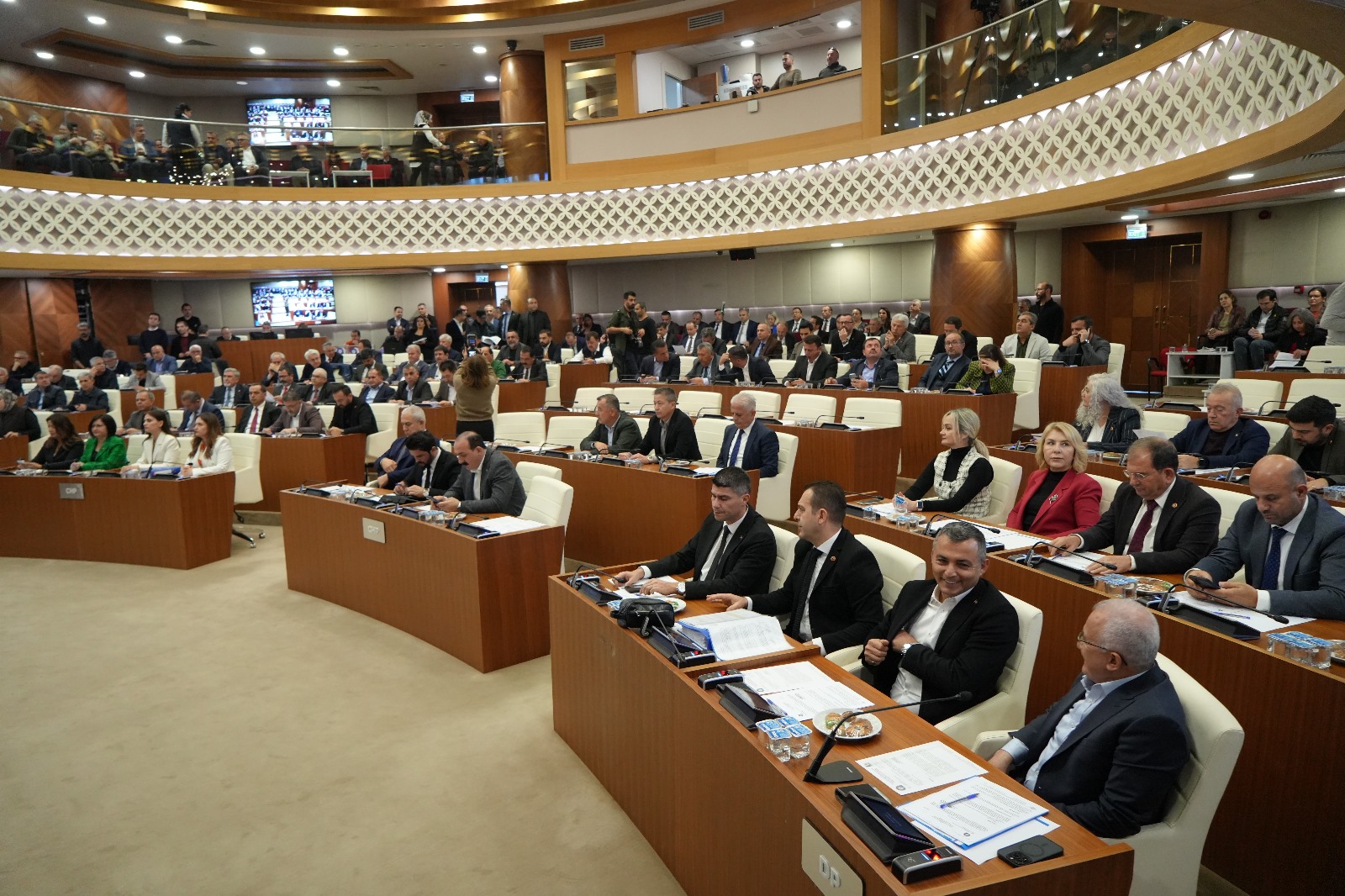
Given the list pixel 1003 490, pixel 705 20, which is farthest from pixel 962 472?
pixel 705 20

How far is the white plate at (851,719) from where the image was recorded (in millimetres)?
2236

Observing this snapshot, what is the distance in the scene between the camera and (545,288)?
15.1 m

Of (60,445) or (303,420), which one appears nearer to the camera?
(60,445)

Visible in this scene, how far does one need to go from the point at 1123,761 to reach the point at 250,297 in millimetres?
18765

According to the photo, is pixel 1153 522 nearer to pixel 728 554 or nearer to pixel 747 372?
pixel 728 554

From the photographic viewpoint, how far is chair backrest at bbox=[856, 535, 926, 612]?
3.26 meters

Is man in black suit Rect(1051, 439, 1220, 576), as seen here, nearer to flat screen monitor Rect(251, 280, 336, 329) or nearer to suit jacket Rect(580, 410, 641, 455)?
suit jacket Rect(580, 410, 641, 455)

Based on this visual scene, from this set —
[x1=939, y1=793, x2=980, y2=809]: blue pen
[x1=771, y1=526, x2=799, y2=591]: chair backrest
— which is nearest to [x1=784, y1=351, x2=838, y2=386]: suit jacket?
[x1=771, y1=526, x2=799, y2=591]: chair backrest

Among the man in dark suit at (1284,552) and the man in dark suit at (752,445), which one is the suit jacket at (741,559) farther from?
the man in dark suit at (752,445)

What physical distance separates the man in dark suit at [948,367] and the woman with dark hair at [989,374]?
34 centimetres

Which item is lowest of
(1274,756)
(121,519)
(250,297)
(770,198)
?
(121,519)

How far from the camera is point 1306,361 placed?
835 centimetres

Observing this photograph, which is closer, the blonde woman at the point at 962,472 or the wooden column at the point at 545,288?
the blonde woman at the point at 962,472

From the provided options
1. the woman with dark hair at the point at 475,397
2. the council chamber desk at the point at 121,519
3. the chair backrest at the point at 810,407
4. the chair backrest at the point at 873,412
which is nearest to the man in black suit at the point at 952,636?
the chair backrest at the point at 873,412
